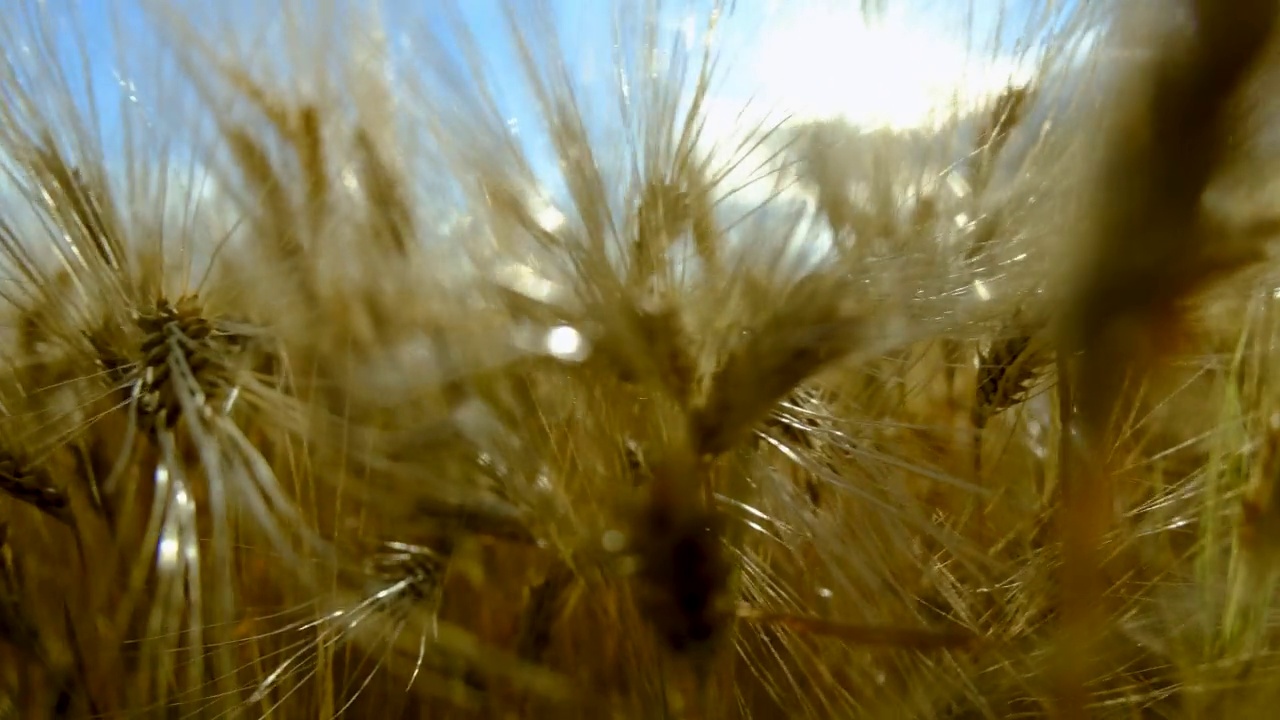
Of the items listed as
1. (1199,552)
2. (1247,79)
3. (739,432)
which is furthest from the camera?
(1199,552)

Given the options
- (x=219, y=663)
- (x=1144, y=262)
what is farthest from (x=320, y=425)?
(x=1144, y=262)

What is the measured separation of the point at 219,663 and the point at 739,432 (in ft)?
0.96

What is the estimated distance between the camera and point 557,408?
19.9 inches

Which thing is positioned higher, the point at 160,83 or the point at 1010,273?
the point at 160,83

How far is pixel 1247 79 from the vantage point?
296 millimetres

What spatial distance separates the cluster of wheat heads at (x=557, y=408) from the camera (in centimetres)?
44

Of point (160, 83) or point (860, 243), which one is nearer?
point (860, 243)

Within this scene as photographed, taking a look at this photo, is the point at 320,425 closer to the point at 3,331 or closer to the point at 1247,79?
the point at 3,331

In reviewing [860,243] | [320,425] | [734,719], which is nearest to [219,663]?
[320,425]

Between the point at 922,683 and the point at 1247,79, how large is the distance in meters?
0.32

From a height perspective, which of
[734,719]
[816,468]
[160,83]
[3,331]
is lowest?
[734,719]

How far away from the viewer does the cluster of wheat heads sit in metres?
0.44

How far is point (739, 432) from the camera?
41 centimetres

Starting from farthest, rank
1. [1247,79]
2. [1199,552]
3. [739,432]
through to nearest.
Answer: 1. [1199,552]
2. [739,432]
3. [1247,79]
